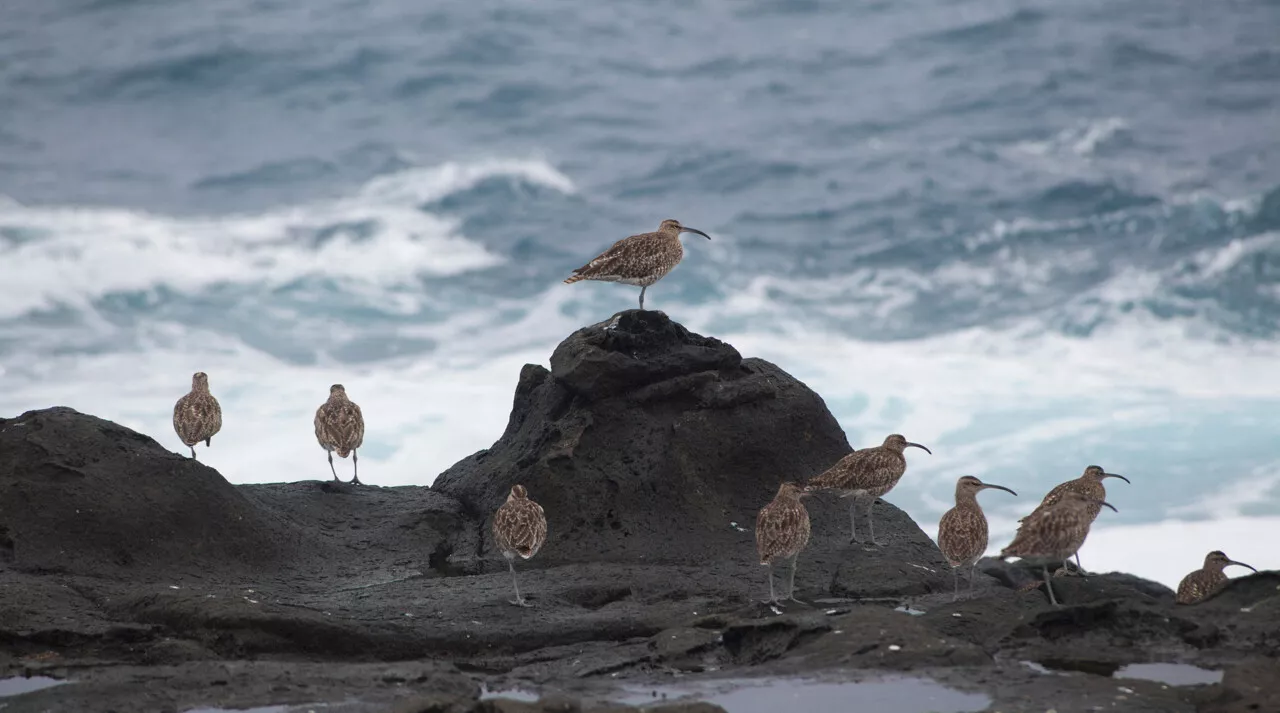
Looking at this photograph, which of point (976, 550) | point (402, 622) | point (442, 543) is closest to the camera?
point (402, 622)

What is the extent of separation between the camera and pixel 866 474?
17547 mm

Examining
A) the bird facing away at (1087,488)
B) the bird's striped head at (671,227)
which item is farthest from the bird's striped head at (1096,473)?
the bird's striped head at (671,227)

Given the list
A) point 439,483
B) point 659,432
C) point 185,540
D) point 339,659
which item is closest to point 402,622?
point 339,659

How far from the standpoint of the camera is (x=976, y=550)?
15.3 m

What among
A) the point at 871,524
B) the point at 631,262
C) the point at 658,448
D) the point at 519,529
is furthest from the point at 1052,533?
the point at 631,262

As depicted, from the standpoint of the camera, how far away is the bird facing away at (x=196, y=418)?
21.5 meters

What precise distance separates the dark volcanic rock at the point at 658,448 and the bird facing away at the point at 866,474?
1182mm

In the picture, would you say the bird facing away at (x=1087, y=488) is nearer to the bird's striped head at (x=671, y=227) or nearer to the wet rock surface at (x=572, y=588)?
the wet rock surface at (x=572, y=588)

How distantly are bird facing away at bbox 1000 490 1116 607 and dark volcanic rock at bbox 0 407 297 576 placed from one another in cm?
938

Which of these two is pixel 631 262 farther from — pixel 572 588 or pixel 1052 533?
pixel 1052 533

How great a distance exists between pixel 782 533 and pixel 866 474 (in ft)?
8.01

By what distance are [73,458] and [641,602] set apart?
303 inches

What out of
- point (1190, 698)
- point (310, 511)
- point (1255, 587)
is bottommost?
point (1190, 698)

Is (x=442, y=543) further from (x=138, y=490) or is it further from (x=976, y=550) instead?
(x=976, y=550)
